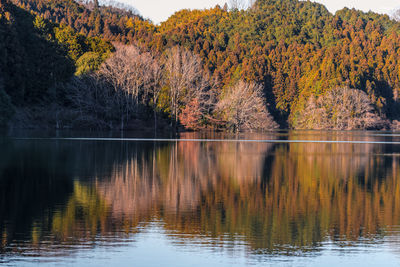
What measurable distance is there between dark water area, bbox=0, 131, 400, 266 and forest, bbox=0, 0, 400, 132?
35382mm

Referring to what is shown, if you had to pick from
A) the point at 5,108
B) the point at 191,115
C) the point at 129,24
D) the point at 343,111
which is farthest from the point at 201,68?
the point at 5,108

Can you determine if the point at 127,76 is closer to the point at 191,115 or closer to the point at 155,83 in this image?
the point at 155,83

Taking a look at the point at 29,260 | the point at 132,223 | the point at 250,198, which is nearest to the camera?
the point at 29,260

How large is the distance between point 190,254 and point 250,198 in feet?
15.6

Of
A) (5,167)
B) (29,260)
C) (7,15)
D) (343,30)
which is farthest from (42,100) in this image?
(343,30)

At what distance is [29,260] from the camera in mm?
7059

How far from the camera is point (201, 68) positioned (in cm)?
8338

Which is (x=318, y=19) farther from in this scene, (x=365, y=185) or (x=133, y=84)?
(x=365, y=185)

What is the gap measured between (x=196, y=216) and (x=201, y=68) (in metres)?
74.2

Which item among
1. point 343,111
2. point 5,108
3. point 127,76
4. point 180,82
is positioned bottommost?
point 5,108

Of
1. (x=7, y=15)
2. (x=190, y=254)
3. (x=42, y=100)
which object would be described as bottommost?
(x=190, y=254)

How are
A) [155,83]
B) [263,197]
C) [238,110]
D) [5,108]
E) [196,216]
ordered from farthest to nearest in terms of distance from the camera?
[155,83] < [238,110] < [5,108] < [263,197] < [196,216]

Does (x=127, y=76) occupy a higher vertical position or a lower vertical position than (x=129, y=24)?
lower

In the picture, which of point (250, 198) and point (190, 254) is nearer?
point (190, 254)
